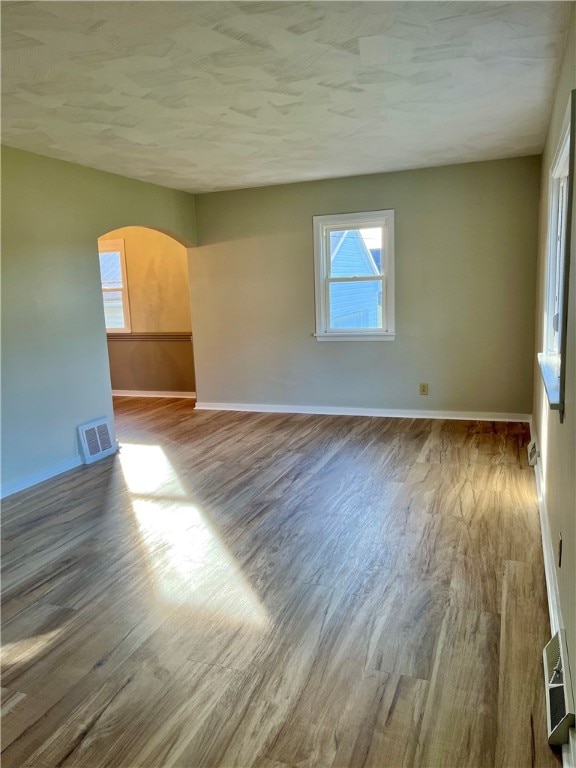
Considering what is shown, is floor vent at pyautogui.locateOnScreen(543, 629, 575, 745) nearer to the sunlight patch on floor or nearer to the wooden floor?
the wooden floor

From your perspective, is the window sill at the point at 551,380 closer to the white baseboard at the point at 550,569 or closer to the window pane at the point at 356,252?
the white baseboard at the point at 550,569

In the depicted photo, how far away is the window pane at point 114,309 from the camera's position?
23.7ft

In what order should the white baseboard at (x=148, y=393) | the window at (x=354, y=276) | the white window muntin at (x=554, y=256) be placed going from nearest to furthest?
the white window muntin at (x=554, y=256) < the window at (x=354, y=276) < the white baseboard at (x=148, y=393)

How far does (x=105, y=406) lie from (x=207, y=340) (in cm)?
177

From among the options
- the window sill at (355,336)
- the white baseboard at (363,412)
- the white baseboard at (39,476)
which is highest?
the window sill at (355,336)

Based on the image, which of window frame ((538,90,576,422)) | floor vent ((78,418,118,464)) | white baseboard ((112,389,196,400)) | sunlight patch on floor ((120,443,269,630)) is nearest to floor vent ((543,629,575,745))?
window frame ((538,90,576,422))

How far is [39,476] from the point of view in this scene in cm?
404

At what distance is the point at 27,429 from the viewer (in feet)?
12.9

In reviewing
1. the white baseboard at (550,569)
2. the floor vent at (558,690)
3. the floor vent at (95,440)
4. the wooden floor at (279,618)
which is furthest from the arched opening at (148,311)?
the floor vent at (558,690)

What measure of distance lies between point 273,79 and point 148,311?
475cm

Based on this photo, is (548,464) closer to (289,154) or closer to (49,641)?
(49,641)

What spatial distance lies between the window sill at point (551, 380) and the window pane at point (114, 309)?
5539 mm

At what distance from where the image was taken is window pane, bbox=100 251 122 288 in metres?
7.12

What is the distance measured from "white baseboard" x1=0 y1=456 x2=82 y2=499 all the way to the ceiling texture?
7.86ft
